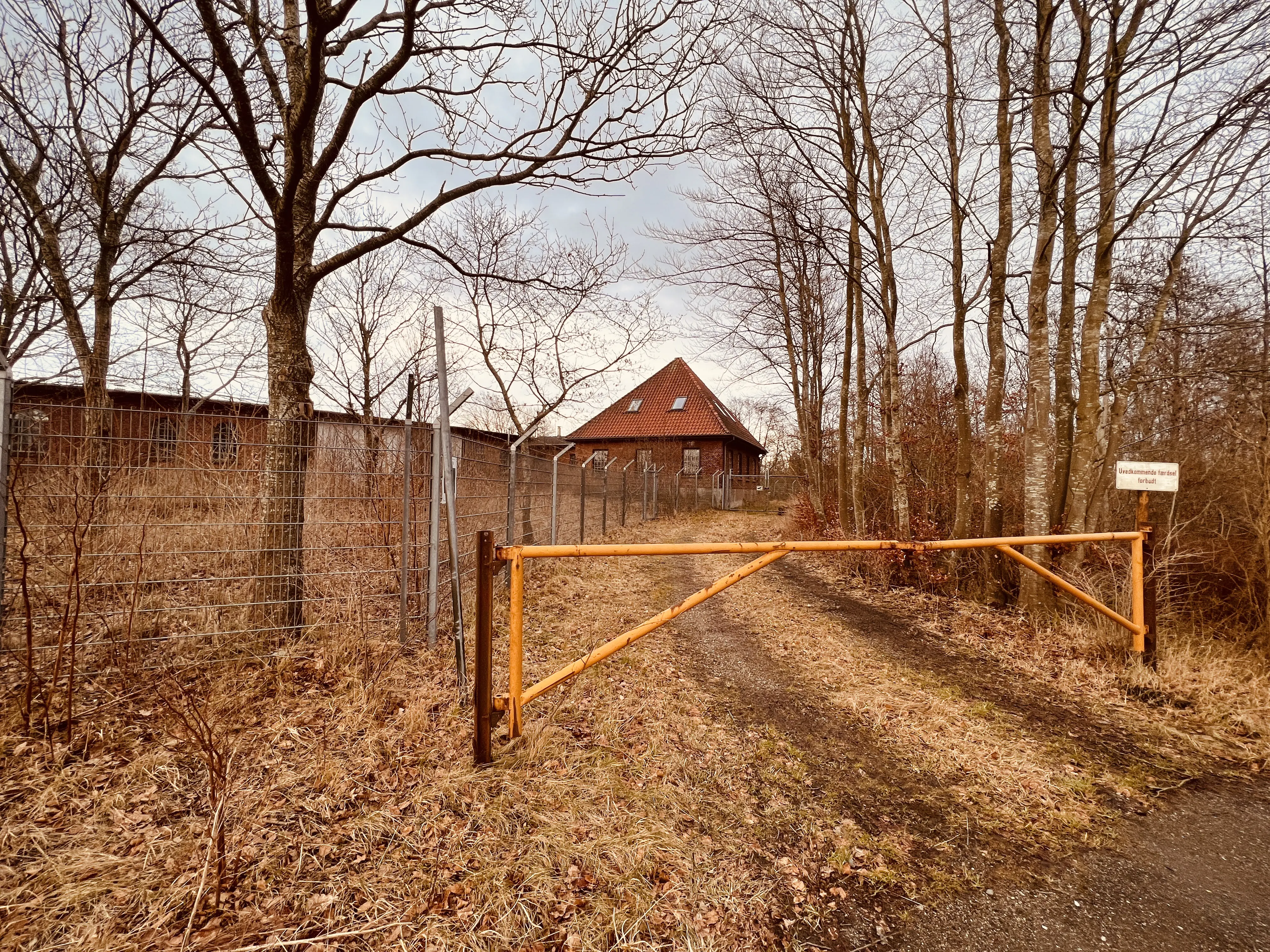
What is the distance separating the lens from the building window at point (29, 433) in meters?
3.11

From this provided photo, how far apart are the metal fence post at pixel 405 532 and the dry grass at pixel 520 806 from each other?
10.2 inches

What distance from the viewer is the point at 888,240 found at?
8242mm

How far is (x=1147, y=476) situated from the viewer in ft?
13.8

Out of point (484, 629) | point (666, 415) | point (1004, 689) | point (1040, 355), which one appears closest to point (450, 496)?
point (484, 629)

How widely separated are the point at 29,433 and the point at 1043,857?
6060 mm

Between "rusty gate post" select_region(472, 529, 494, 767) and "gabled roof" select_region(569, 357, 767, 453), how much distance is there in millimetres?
22662

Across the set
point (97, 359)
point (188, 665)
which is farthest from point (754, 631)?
point (97, 359)

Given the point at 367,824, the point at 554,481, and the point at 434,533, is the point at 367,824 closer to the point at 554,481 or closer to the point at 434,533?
the point at 434,533

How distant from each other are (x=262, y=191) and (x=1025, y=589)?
8.27 m

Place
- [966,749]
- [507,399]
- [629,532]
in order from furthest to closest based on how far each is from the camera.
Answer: [629,532], [507,399], [966,749]

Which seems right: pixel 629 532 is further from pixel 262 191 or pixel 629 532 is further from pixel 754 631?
pixel 262 191

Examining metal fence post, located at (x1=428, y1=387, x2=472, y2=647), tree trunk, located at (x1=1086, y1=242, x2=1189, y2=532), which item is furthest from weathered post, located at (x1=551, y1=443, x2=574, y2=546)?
tree trunk, located at (x1=1086, y1=242, x2=1189, y2=532)

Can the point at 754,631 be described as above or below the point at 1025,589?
below

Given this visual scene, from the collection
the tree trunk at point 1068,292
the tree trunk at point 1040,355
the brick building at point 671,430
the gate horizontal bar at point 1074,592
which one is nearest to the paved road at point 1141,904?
the gate horizontal bar at point 1074,592
